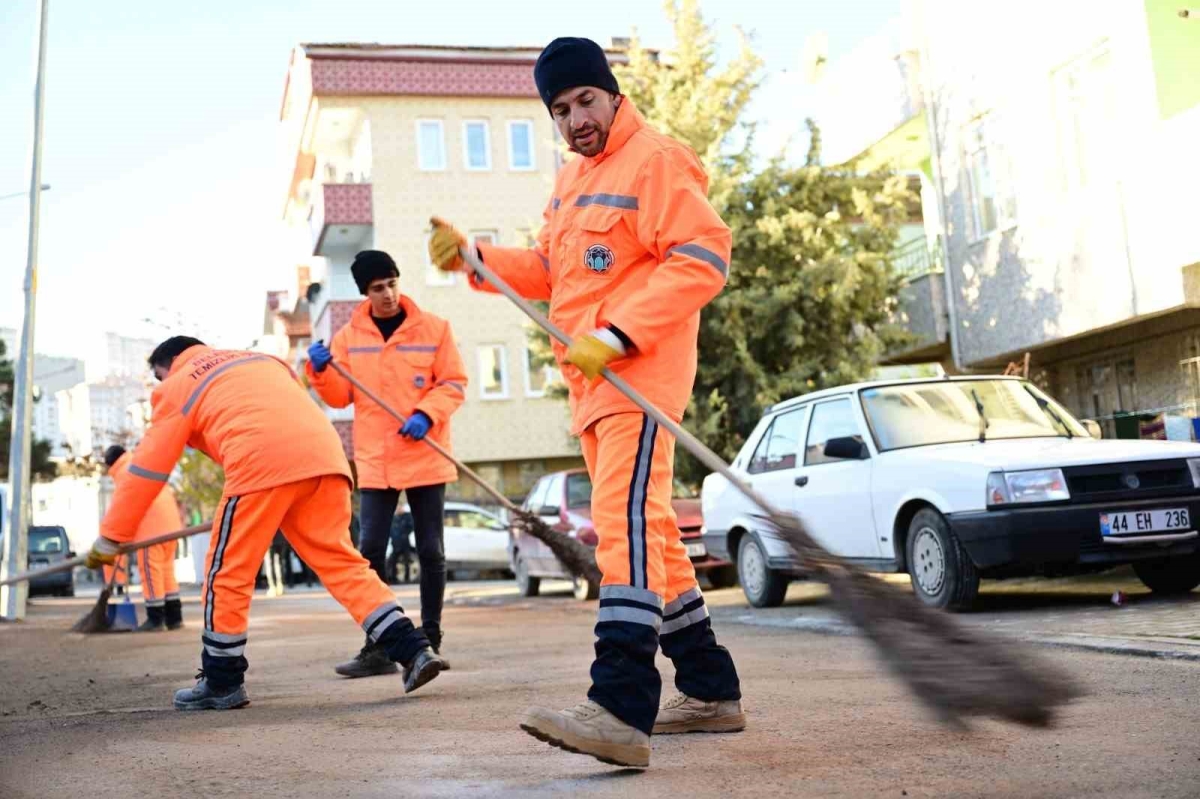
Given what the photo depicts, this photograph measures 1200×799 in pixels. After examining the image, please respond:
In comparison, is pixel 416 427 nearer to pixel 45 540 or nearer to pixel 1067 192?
pixel 1067 192

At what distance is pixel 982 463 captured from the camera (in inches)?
372

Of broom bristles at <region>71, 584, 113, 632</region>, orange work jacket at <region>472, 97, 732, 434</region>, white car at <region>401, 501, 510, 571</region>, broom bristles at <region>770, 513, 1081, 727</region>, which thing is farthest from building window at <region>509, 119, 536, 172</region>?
broom bristles at <region>770, 513, 1081, 727</region>

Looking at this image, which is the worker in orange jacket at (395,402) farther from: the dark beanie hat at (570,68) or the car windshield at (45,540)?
the car windshield at (45,540)

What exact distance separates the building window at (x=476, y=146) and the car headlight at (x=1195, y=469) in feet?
108

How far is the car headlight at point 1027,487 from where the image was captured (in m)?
9.28

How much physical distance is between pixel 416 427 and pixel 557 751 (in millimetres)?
3640

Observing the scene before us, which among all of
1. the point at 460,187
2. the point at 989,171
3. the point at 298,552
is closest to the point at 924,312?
the point at 989,171

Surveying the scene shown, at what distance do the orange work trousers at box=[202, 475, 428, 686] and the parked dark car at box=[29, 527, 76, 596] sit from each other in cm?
2987

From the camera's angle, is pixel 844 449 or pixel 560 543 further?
pixel 844 449

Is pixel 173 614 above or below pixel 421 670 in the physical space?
above

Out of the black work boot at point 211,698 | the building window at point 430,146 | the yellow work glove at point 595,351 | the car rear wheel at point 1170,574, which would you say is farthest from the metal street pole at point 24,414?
the building window at point 430,146

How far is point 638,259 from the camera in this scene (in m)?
5.04

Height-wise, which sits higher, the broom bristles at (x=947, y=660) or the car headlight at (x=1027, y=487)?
the car headlight at (x=1027, y=487)

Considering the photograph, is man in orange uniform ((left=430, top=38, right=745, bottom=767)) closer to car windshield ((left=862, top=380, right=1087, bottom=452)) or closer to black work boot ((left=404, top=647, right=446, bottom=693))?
black work boot ((left=404, top=647, right=446, bottom=693))
